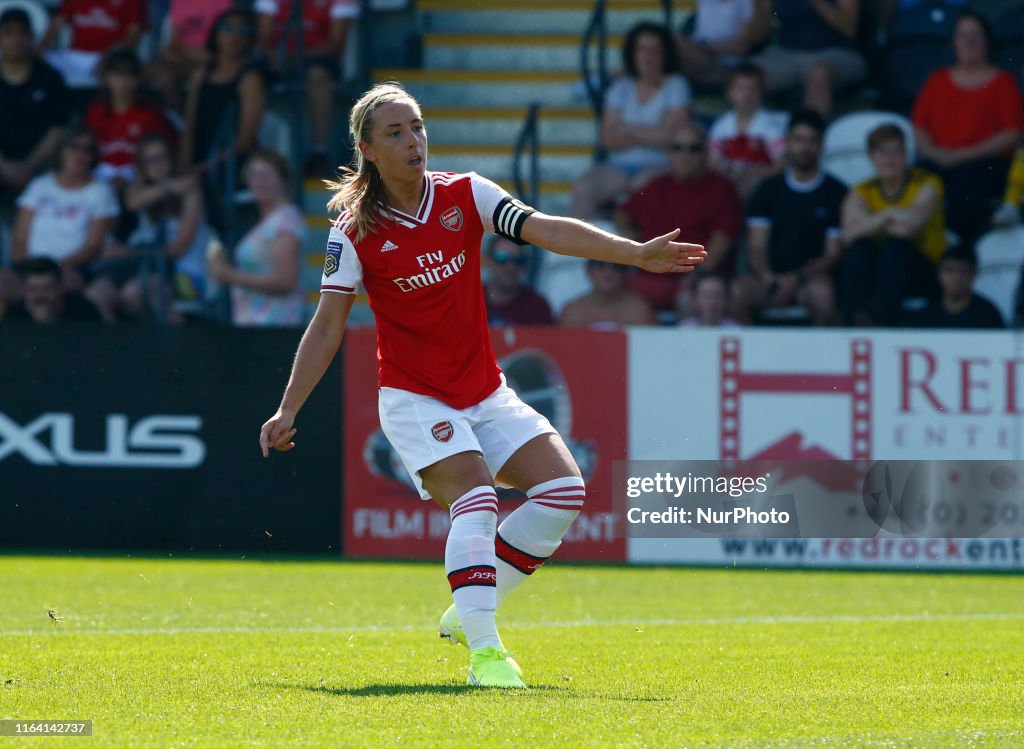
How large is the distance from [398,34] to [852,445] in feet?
22.9

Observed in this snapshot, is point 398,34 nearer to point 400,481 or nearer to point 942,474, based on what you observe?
point 400,481

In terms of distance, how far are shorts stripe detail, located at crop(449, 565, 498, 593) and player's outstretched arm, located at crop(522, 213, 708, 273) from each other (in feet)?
3.83

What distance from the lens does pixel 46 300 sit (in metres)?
12.7

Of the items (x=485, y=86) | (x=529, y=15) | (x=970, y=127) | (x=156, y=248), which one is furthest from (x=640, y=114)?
(x=156, y=248)

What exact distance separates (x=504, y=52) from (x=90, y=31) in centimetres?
392

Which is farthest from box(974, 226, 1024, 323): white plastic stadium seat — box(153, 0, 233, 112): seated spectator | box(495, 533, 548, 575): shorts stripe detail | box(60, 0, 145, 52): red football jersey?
box(60, 0, 145, 52): red football jersey

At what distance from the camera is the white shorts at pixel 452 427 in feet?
19.6

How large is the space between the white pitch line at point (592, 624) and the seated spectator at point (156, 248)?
19.4ft

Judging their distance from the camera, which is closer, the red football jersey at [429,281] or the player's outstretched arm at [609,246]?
the player's outstretched arm at [609,246]

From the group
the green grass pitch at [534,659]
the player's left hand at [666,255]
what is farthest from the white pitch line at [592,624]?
the player's left hand at [666,255]

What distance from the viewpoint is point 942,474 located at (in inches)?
442

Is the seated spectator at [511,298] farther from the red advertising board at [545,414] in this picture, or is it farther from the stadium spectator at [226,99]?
the stadium spectator at [226,99]

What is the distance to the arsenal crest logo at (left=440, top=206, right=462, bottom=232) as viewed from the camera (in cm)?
607

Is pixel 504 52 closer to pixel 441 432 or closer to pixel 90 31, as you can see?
pixel 90 31
